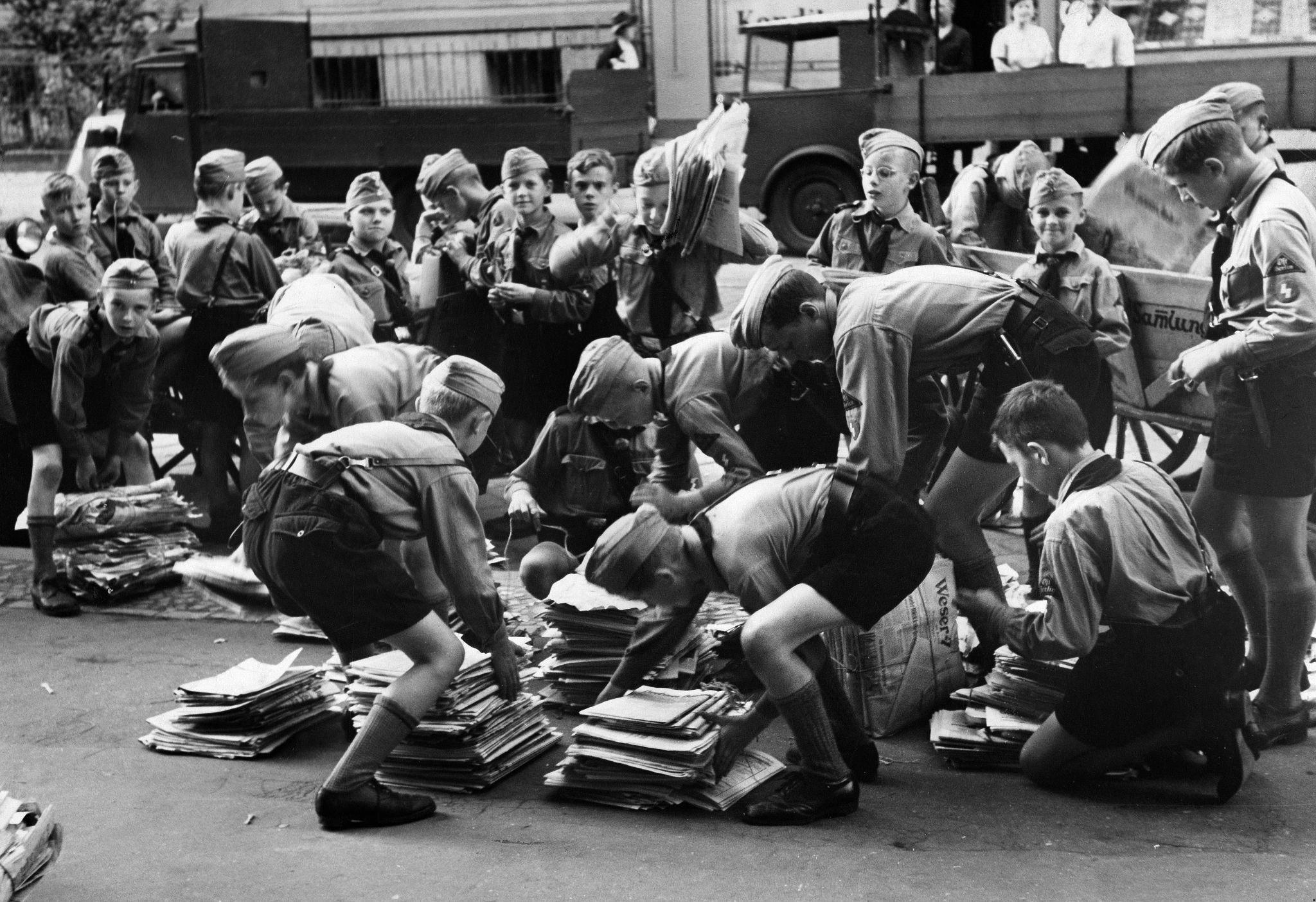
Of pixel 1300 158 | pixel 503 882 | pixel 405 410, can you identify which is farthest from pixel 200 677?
pixel 1300 158

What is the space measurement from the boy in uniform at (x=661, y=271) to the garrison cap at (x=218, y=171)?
2353 millimetres

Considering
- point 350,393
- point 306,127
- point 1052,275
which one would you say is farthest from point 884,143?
point 306,127

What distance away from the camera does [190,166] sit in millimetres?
17859

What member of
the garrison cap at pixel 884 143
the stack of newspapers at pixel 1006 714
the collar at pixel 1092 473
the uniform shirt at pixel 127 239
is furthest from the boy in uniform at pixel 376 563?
the uniform shirt at pixel 127 239

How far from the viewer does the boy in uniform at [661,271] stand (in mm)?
6730

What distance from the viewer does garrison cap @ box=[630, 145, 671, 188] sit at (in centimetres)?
674

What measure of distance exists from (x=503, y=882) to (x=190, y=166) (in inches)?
595

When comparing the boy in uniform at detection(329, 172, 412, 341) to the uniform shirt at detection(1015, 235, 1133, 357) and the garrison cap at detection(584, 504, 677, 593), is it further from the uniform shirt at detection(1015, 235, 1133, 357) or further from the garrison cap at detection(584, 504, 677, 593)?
the garrison cap at detection(584, 504, 677, 593)

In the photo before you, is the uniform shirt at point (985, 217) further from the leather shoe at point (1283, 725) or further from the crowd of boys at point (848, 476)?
the leather shoe at point (1283, 725)

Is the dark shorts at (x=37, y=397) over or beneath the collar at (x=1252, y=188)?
beneath

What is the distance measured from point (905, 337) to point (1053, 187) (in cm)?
209

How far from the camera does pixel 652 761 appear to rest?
15.5ft

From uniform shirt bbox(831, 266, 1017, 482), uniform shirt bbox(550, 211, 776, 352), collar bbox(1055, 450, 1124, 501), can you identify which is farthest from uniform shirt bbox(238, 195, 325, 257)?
collar bbox(1055, 450, 1124, 501)

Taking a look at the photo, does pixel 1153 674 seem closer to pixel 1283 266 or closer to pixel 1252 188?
pixel 1283 266
